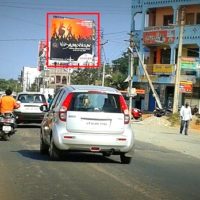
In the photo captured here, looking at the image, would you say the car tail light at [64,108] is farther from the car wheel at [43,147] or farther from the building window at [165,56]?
the building window at [165,56]

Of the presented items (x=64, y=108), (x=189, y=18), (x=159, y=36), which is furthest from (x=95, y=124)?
(x=189, y=18)

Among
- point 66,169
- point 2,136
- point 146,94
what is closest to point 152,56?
point 146,94

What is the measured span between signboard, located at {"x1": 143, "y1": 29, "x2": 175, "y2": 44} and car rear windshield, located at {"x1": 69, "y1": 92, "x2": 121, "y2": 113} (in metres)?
39.0

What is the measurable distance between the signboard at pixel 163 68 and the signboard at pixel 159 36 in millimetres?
2104

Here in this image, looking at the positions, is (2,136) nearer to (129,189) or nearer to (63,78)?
(129,189)

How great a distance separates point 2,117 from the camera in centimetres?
1853

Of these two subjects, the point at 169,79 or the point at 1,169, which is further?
the point at 169,79

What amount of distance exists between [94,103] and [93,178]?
2.78 m

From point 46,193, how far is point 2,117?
9998mm

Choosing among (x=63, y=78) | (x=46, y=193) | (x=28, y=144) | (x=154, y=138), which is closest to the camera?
(x=46, y=193)

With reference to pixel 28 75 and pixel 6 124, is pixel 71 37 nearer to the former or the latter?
pixel 6 124

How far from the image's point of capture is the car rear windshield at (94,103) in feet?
42.4

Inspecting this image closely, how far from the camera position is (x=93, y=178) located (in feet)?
34.6

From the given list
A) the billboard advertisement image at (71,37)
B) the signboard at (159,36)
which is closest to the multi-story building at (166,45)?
the signboard at (159,36)
